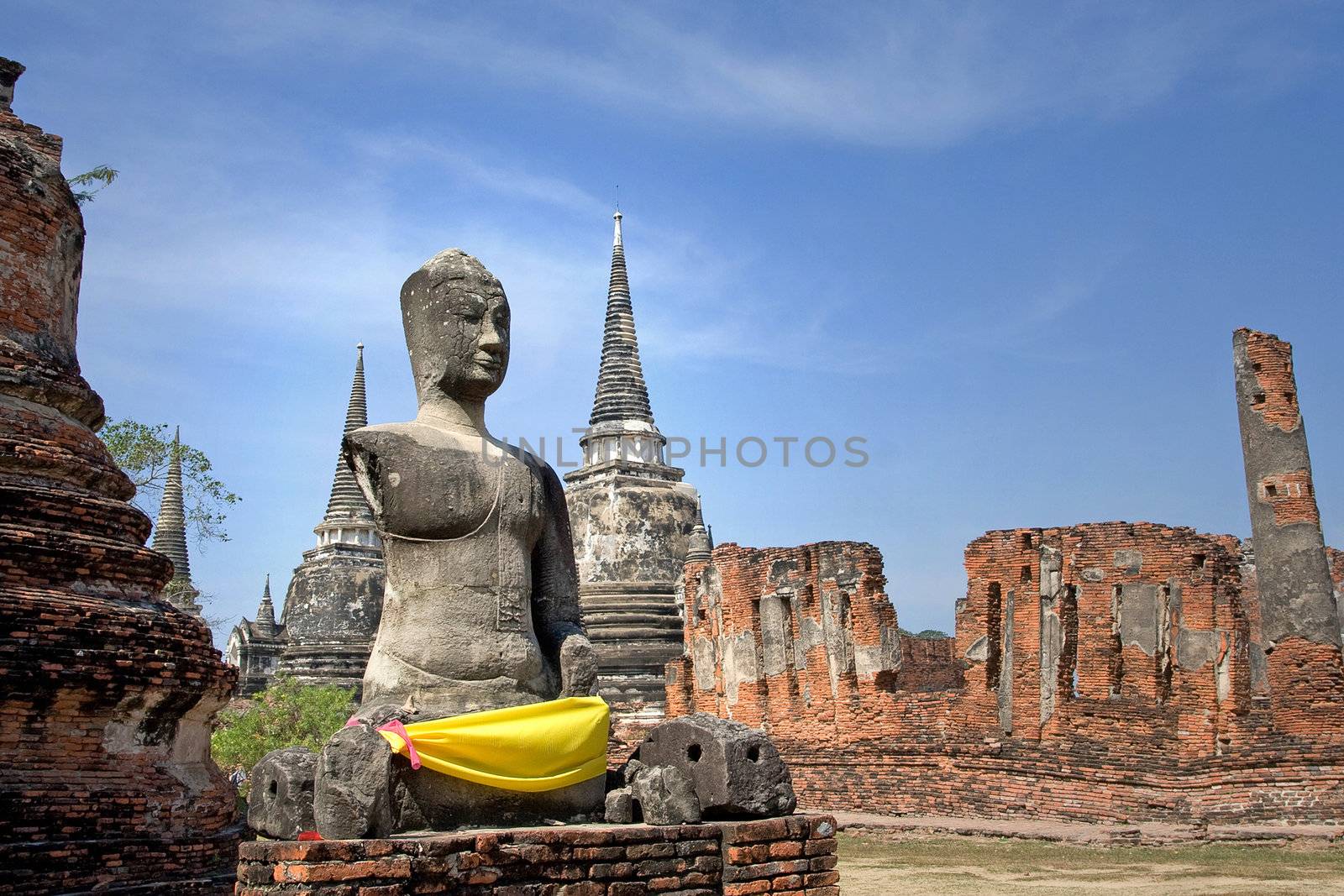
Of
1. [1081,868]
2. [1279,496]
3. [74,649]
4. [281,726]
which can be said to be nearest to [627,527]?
[281,726]

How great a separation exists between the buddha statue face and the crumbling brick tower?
162 inches

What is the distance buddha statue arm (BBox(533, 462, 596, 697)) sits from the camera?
5867 millimetres

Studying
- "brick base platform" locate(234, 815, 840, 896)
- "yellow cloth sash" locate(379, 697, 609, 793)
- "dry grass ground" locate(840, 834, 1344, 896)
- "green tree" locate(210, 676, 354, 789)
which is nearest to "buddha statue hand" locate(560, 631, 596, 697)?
"yellow cloth sash" locate(379, 697, 609, 793)

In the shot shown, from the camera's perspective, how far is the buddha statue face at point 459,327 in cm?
588

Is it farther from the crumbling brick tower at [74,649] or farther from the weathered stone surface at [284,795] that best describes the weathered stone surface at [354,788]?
the crumbling brick tower at [74,649]

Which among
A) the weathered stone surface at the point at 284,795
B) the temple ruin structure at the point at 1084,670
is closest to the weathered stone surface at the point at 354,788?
the weathered stone surface at the point at 284,795

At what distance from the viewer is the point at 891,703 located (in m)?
18.3

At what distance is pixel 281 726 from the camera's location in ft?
68.3

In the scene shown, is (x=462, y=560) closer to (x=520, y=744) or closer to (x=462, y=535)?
(x=462, y=535)

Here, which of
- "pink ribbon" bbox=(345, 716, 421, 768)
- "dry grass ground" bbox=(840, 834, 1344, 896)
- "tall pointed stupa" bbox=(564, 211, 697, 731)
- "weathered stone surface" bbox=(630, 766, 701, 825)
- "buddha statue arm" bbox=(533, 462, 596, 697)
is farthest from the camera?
"tall pointed stupa" bbox=(564, 211, 697, 731)

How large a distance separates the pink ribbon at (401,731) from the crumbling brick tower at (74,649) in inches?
172

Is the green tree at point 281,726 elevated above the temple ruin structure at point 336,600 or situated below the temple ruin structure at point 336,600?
below

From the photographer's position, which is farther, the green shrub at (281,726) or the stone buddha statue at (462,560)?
the green shrub at (281,726)

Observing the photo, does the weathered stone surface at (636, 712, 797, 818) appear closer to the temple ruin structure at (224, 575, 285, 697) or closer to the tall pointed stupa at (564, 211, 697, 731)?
the tall pointed stupa at (564, 211, 697, 731)
